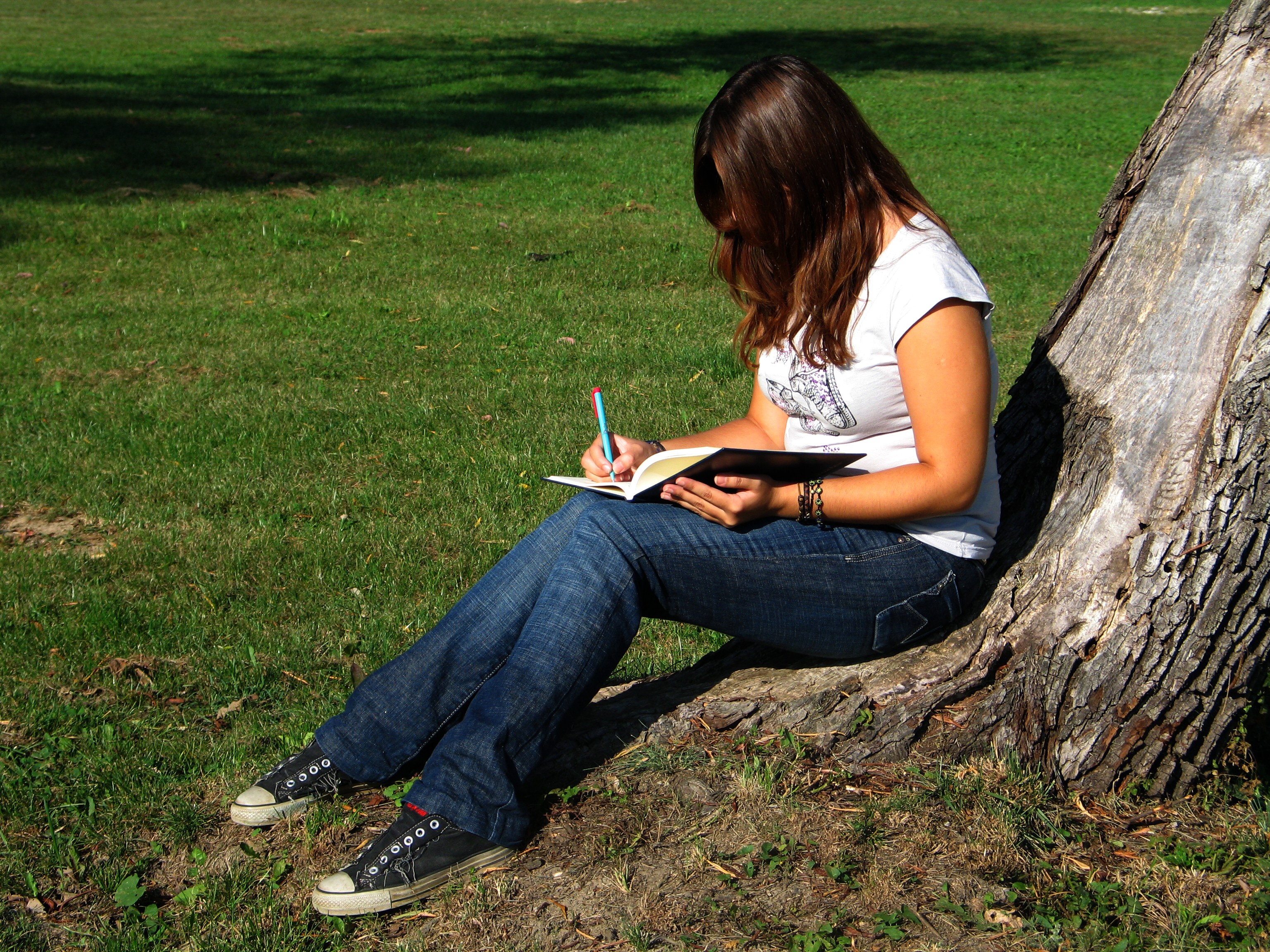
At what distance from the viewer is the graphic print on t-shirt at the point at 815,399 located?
282 centimetres

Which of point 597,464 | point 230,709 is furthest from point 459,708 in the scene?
point 230,709

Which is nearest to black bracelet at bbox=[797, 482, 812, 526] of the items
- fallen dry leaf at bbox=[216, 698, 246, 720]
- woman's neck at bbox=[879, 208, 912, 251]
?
woman's neck at bbox=[879, 208, 912, 251]

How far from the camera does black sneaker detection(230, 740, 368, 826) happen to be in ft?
9.55

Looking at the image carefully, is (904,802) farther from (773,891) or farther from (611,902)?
(611,902)

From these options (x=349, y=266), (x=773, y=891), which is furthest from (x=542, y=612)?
(x=349, y=266)

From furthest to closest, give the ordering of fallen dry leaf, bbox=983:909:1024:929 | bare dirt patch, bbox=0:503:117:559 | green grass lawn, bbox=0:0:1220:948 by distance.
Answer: bare dirt patch, bbox=0:503:117:559 < green grass lawn, bbox=0:0:1220:948 < fallen dry leaf, bbox=983:909:1024:929

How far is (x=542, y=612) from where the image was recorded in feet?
8.84

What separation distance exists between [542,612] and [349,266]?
6700mm

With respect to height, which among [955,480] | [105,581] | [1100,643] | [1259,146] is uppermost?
[1259,146]

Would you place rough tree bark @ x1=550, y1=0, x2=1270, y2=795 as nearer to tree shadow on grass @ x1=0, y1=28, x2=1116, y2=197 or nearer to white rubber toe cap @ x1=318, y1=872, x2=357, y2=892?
white rubber toe cap @ x1=318, y1=872, x2=357, y2=892

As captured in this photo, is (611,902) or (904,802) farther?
(904,802)

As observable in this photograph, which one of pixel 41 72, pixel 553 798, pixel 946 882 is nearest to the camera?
pixel 946 882

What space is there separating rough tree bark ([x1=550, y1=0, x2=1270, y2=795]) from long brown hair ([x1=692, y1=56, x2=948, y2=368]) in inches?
21.0

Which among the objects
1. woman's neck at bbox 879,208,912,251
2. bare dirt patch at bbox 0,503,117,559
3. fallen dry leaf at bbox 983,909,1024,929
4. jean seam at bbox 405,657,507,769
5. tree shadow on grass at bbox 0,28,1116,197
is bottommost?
bare dirt patch at bbox 0,503,117,559
